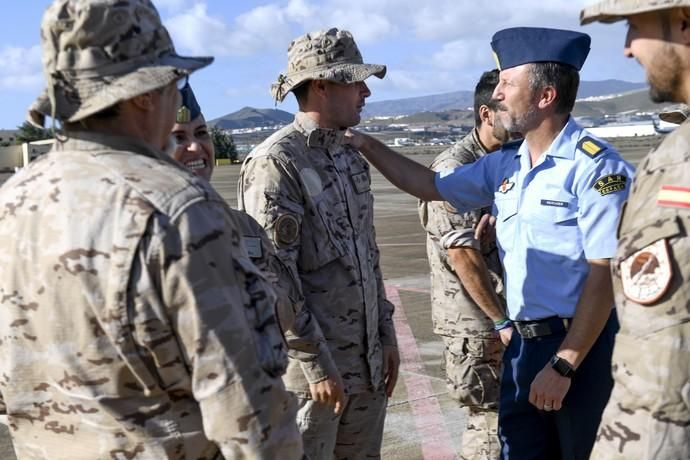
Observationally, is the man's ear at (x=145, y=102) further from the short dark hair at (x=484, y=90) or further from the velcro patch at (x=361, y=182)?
the short dark hair at (x=484, y=90)

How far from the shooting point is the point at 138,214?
79.3 inches

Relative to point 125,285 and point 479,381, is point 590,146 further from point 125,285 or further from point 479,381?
point 125,285

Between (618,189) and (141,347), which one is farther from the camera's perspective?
(618,189)

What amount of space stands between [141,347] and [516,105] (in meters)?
A: 2.13

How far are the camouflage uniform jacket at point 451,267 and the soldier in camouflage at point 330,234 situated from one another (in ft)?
2.54

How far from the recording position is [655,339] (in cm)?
202

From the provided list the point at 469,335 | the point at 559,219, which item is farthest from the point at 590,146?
the point at 469,335

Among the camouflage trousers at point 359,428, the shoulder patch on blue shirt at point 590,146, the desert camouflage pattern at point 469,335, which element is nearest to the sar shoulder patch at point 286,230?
the camouflage trousers at point 359,428

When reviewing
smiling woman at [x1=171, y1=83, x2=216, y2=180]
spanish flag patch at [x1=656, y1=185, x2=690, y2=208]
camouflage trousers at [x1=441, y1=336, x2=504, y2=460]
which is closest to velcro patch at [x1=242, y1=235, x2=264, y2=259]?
smiling woman at [x1=171, y1=83, x2=216, y2=180]

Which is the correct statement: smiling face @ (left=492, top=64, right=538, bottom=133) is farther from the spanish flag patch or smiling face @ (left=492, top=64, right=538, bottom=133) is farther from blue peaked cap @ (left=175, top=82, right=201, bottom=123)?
the spanish flag patch

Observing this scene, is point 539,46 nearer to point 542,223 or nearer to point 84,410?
point 542,223

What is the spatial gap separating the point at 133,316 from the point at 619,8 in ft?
4.47

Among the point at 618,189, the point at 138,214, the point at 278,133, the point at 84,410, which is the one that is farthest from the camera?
the point at 278,133

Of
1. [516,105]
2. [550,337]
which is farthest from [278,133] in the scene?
[550,337]
